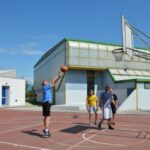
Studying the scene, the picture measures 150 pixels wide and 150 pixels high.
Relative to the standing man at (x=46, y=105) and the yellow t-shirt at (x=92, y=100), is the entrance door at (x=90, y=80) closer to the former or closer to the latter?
the yellow t-shirt at (x=92, y=100)

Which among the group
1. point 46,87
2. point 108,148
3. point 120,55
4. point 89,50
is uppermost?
point 89,50

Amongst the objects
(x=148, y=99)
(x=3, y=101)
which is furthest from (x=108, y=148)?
(x=3, y=101)

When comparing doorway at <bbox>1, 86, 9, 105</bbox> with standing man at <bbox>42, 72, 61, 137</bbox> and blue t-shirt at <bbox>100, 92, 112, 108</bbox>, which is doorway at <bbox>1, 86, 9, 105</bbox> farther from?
standing man at <bbox>42, 72, 61, 137</bbox>

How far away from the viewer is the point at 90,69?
4188 centimetres

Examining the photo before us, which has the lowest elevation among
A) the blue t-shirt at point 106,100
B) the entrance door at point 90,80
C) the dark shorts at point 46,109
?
the dark shorts at point 46,109

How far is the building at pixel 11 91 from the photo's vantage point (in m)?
46.4

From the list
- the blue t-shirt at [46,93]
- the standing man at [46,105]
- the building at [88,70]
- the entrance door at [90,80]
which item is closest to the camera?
the standing man at [46,105]

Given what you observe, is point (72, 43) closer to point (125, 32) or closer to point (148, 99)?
point (148, 99)

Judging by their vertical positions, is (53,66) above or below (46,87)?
above

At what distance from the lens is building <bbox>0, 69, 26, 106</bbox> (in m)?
46.4

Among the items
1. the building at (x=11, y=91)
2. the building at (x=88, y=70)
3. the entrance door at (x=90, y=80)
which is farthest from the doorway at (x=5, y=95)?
the entrance door at (x=90, y=80)

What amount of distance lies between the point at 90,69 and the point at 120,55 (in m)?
24.7

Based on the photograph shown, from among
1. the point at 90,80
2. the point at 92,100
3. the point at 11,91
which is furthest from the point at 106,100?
the point at 11,91

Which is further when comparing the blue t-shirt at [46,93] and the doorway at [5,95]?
the doorway at [5,95]
